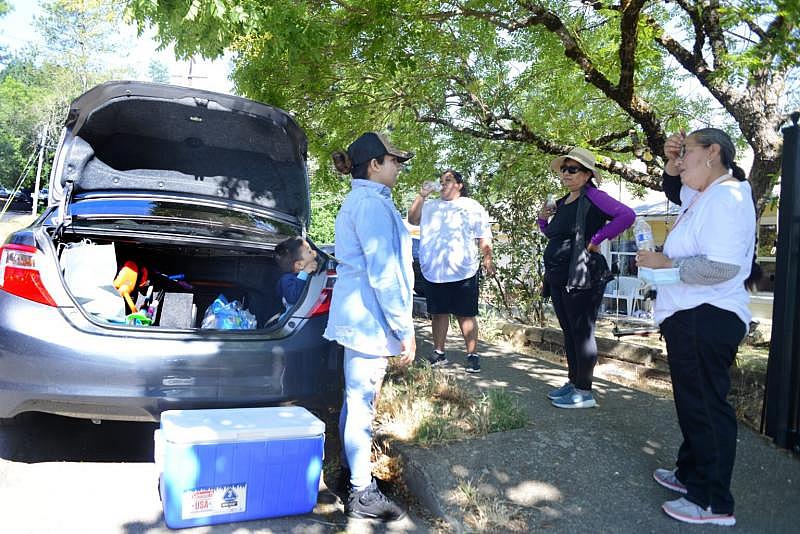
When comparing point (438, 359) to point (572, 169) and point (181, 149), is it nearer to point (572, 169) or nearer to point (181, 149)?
point (572, 169)

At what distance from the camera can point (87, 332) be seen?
3.18 metres

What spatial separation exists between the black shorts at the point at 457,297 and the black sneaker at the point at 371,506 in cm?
249

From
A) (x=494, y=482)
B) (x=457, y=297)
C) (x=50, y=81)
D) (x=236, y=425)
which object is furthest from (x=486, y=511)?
(x=50, y=81)

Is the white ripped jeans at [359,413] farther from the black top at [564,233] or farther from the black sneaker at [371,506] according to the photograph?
the black top at [564,233]

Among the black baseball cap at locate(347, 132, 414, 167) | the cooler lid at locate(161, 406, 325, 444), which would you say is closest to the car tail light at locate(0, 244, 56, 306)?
the cooler lid at locate(161, 406, 325, 444)

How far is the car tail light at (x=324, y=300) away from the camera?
362 cm

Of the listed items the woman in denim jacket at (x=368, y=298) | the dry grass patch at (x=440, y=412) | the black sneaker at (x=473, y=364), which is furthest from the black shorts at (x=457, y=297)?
the woman in denim jacket at (x=368, y=298)

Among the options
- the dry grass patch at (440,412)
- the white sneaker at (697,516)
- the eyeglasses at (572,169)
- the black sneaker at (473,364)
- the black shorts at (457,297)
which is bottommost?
the white sneaker at (697,516)

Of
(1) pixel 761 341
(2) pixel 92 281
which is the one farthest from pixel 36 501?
(1) pixel 761 341

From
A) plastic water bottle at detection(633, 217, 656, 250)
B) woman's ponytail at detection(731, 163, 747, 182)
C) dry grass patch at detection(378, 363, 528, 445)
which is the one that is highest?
woman's ponytail at detection(731, 163, 747, 182)

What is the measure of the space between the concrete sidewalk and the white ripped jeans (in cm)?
36

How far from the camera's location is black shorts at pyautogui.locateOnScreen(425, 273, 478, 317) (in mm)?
5426

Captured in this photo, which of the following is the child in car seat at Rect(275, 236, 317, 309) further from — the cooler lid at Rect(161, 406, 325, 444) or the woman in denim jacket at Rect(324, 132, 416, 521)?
the cooler lid at Rect(161, 406, 325, 444)

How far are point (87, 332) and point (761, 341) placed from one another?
7.42 m
